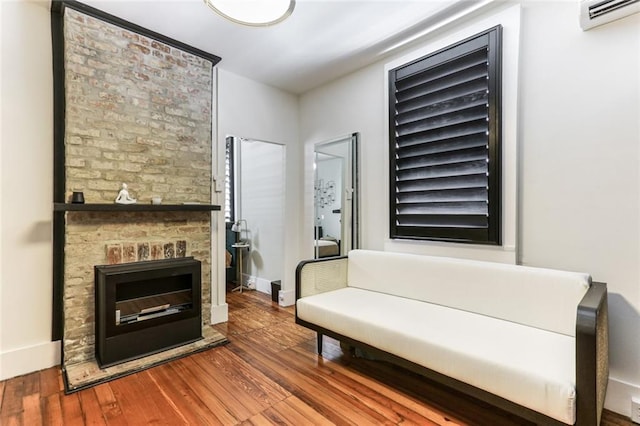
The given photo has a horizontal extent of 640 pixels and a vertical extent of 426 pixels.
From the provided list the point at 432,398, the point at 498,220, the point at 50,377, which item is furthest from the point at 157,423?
the point at 498,220

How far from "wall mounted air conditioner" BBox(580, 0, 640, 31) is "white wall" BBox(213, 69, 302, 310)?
3.09 m

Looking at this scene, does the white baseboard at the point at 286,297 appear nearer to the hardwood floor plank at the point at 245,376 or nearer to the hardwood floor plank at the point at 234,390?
the hardwood floor plank at the point at 245,376

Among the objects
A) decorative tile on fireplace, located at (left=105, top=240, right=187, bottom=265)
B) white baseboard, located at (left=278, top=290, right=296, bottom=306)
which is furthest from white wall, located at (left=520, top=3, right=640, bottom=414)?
decorative tile on fireplace, located at (left=105, top=240, right=187, bottom=265)

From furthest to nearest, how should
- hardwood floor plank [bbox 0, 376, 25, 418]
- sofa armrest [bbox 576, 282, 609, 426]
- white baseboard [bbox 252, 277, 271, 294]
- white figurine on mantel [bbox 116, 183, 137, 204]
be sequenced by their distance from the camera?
white baseboard [bbox 252, 277, 271, 294] → white figurine on mantel [bbox 116, 183, 137, 204] → hardwood floor plank [bbox 0, 376, 25, 418] → sofa armrest [bbox 576, 282, 609, 426]

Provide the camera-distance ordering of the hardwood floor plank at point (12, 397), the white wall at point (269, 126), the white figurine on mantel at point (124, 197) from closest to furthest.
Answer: the hardwood floor plank at point (12, 397), the white figurine on mantel at point (124, 197), the white wall at point (269, 126)

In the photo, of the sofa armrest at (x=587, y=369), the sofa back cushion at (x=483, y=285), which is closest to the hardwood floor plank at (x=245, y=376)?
the sofa back cushion at (x=483, y=285)

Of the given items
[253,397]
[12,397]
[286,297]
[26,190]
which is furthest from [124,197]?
[286,297]

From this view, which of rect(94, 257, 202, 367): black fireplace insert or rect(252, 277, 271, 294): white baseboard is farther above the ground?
rect(94, 257, 202, 367): black fireplace insert

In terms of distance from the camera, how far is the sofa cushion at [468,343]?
4.63 feet

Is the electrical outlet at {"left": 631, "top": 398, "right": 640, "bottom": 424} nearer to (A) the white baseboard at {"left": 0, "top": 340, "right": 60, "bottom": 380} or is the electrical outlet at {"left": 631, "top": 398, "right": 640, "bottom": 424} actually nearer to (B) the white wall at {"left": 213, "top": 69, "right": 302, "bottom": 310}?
(B) the white wall at {"left": 213, "top": 69, "right": 302, "bottom": 310}

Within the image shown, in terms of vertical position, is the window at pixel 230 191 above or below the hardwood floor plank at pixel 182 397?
above

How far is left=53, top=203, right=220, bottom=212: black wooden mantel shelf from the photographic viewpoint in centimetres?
229

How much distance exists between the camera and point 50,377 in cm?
229

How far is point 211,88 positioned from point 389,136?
1.96 m
